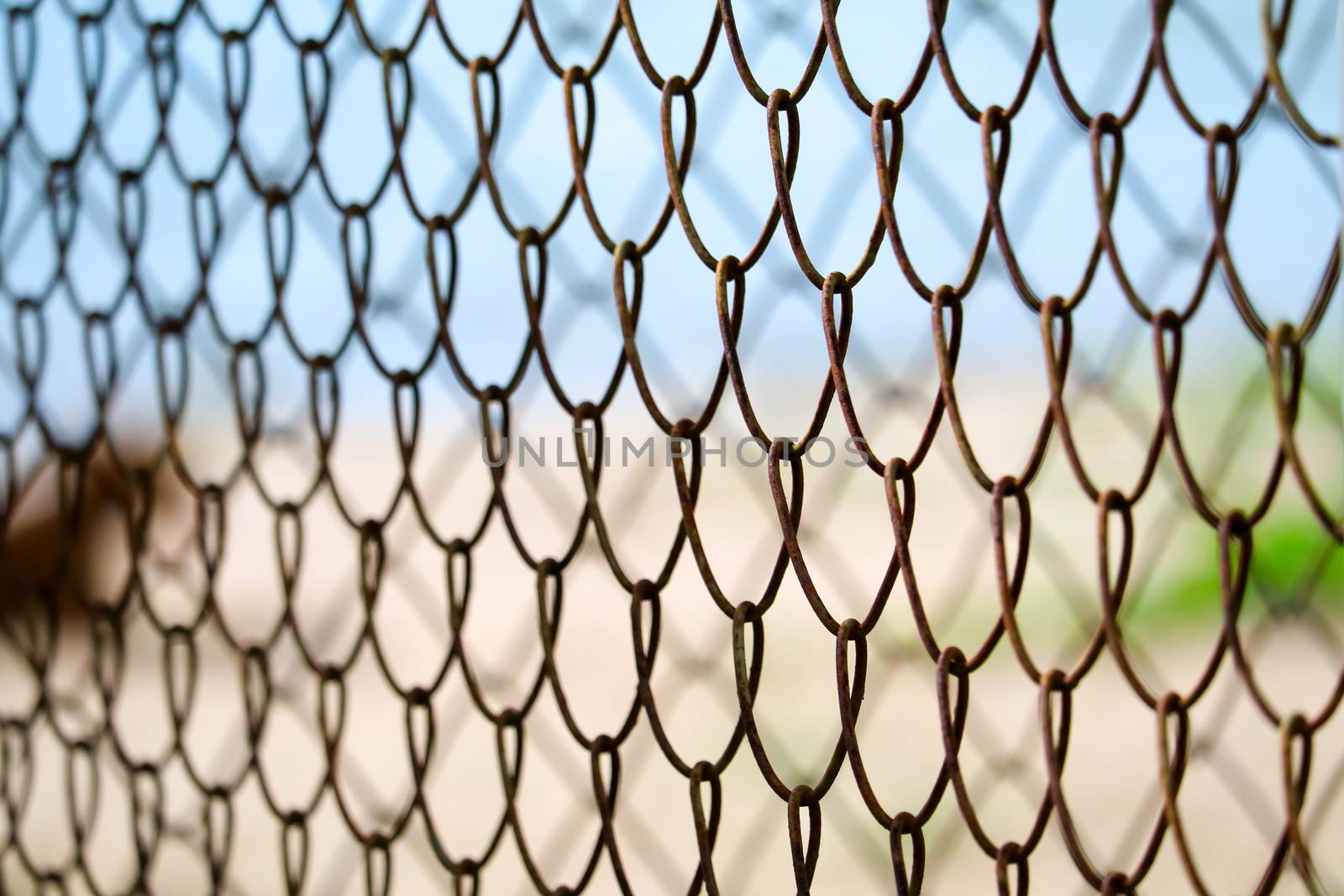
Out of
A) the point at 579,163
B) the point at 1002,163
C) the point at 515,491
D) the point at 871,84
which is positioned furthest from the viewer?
the point at 515,491

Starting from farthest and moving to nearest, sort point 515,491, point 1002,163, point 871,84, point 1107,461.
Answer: point 515,491 → point 1107,461 → point 871,84 → point 1002,163

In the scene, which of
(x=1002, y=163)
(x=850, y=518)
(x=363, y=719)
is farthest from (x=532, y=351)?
(x=363, y=719)

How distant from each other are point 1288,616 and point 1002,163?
Answer: 1.72ft

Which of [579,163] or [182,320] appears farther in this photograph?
[182,320]

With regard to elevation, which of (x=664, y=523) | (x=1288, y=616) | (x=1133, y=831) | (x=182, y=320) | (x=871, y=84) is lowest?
(x=1133, y=831)

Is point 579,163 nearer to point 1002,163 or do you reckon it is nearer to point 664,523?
point 1002,163

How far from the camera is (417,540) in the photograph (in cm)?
168

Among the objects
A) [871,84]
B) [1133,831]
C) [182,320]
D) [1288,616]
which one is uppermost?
[871,84]

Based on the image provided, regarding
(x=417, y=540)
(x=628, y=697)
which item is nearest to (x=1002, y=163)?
(x=628, y=697)

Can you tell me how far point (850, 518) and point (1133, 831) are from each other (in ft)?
1.84

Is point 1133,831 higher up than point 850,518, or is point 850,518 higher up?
point 850,518

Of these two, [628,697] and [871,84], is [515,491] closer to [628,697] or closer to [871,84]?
[628,697]

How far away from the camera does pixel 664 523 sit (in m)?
1.47

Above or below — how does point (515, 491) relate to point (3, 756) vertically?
above
